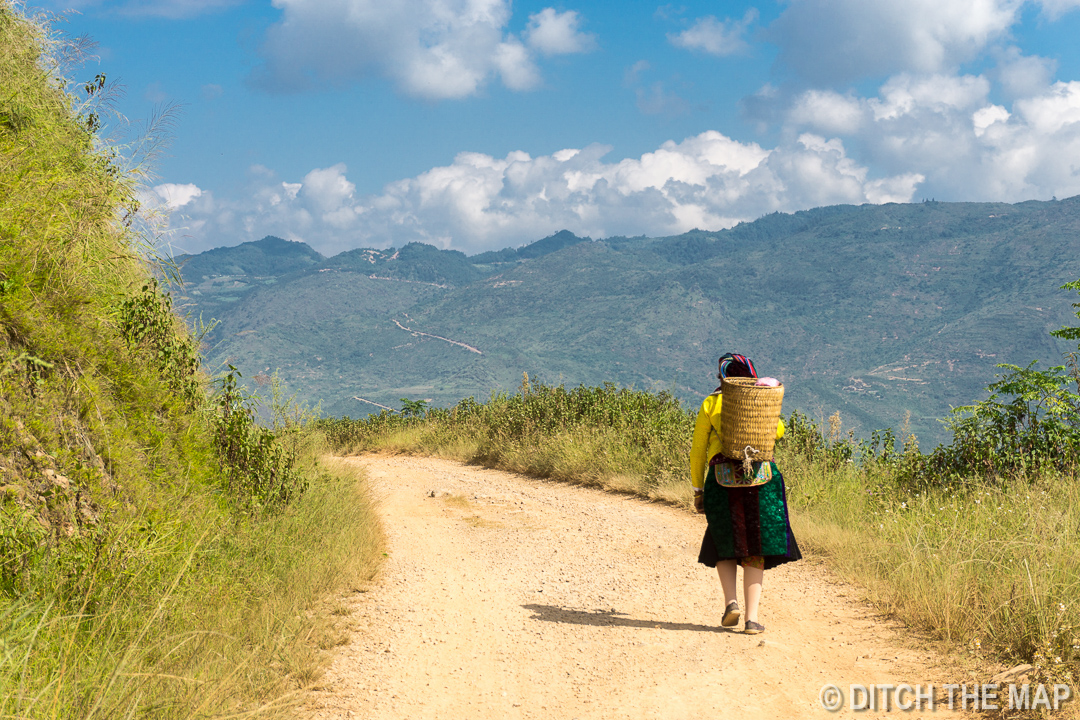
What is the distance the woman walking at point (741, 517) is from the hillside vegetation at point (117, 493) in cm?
275

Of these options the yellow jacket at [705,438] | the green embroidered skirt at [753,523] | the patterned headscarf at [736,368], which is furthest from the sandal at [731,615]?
the patterned headscarf at [736,368]

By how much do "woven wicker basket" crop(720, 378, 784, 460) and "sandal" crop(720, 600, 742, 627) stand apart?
1.06 meters

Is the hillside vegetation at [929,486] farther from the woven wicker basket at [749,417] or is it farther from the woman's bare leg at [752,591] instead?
the woven wicker basket at [749,417]

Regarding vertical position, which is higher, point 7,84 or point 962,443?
point 7,84

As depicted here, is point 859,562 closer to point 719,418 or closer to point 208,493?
point 719,418

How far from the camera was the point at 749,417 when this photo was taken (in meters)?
4.76

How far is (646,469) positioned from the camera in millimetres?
10930

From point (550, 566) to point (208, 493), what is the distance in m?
3.17

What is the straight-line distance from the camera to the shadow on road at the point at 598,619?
16.9ft

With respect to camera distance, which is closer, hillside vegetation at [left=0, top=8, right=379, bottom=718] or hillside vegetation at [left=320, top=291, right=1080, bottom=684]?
hillside vegetation at [left=0, top=8, right=379, bottom=718]

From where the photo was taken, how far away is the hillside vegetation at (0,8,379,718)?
11.0 ft

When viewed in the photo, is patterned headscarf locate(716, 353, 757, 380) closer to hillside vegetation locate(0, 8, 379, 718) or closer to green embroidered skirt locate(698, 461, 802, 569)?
green embroidered skirt locate(698, 461, 802, 569)

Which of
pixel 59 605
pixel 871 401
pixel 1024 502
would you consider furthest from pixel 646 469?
pixel 871 401

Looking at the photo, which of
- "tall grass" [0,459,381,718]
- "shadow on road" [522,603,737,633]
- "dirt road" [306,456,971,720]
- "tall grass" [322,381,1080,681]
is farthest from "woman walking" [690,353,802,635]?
"tall grass" [0,459,381,718]
